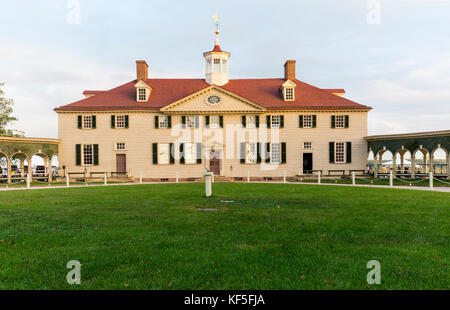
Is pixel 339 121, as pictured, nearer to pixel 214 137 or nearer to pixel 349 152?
pixel 349 152

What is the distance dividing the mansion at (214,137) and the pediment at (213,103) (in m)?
0.10

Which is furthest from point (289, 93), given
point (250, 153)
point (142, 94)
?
point (142, 94)

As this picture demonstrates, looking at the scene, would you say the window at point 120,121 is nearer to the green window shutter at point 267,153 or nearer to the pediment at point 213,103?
the pediment at point 213,103

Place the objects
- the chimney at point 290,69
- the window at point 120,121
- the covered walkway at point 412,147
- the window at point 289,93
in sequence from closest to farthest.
A: the covered walkway at point 412,147, the window at point 120,121, the window at point 289,93, the chimney at point 290,69

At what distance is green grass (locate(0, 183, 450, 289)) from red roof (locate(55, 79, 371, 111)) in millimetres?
21067

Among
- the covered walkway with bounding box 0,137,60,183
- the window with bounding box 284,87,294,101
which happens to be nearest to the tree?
the covered walkway with bounding box 0,137,60,183

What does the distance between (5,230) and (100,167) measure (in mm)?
23044

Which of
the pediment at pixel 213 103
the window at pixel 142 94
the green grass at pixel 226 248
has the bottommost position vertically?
the green grass at pixel 226 248

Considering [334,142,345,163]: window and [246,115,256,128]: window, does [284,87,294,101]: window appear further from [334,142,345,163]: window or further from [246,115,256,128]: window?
[334,142,345,163]: window

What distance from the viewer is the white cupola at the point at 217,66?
3173cm

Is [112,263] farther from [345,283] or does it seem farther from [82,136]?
[82,136]

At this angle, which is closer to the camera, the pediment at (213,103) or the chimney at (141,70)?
the pediment at (213,103)

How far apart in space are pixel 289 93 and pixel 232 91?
583 centimetres

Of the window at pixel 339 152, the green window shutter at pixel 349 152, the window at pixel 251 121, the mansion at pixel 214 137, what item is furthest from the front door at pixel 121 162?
the green window shutter at pixel 349 152
